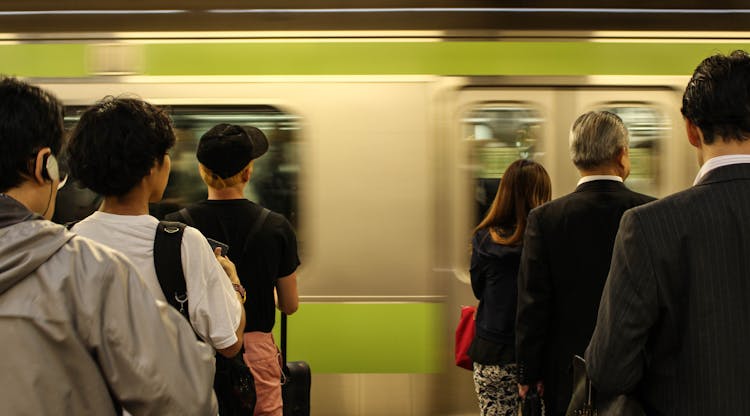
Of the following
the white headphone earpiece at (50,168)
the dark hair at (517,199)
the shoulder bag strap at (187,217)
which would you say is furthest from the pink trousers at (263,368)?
the white headphone earpiece at (50,168)

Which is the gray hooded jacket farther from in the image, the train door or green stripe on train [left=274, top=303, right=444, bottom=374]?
the train door

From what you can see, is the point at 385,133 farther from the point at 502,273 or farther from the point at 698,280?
the point at 698,280

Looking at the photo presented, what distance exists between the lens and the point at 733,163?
1771 millimetres

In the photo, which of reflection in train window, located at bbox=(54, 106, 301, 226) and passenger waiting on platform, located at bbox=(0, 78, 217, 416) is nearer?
passenger waiting on platform, located at bbox=(0, 78, 217, 416)

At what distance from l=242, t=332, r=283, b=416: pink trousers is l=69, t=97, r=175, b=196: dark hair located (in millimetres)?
970

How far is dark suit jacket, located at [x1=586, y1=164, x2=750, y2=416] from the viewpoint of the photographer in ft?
5.64

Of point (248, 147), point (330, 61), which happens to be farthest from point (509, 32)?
point (248, 147)

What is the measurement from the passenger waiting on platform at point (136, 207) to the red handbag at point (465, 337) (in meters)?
2.00

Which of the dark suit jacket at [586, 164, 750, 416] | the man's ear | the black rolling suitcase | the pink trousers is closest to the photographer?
the dark suit jacket at [586, 164, 750, 416]

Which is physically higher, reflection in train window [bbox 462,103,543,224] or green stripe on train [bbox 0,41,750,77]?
green stripe on train [bbox 0,41,750,77]

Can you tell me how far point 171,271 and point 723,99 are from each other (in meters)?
1.37

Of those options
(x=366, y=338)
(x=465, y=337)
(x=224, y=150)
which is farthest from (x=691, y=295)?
(x=366, y=338)

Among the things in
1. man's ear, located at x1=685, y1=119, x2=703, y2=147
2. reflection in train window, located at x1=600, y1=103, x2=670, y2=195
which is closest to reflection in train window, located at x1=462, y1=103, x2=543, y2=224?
reflection in train window, located at x1=600, y1=103, x2=670, y2=195

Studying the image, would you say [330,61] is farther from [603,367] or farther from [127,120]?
[603,367]
